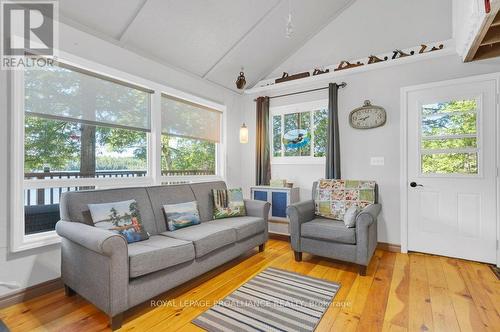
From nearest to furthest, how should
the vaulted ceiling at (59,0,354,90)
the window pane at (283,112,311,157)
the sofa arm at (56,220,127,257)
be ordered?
the sofa arm at (56,220,127,257) → the vaulted ceiling at (59,0,354,90) → the window pane at (283,112,311,157)

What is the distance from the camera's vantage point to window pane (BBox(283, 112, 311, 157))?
162 inches

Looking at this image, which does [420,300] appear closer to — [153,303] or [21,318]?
[153,303]

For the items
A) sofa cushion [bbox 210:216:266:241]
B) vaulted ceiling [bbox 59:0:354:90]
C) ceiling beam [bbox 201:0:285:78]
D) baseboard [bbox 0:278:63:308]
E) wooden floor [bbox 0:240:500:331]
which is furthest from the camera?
ceiling beam [bbox 201:0:285:78]

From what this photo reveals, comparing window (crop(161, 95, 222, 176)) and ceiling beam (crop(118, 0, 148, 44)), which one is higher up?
ceiling beam (crop(118, 0, 148, 44))

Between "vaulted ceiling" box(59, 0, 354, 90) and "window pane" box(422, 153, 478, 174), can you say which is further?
"window pane" box(422, 153, 478, 174)

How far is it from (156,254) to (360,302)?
1735mm

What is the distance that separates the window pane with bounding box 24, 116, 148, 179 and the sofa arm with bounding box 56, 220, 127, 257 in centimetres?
76

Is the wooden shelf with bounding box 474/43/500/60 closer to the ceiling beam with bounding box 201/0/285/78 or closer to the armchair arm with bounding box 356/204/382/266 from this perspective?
the armchair arm with bounding box 356/204/382/266

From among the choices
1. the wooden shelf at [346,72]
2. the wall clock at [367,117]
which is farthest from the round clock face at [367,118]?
the wooden shelf at [346,72]

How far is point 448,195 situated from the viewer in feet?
10.2

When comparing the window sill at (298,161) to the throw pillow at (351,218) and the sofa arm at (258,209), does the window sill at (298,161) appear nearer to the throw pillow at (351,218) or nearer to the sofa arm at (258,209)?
the sofa arm at (258,209)

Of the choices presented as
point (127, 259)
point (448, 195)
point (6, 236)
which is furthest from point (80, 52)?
point (448, 195)

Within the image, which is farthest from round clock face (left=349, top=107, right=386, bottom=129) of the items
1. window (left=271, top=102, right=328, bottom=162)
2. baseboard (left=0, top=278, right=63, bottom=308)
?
baseboard (left=0, top=278, right=63, bottom=308)

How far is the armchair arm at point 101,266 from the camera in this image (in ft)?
5.61
